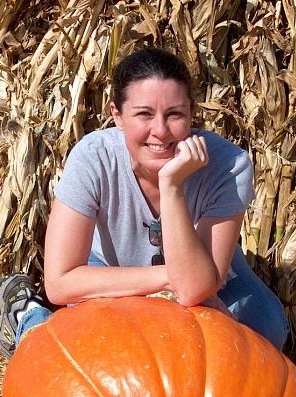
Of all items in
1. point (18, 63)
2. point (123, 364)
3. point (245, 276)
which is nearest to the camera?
point (123, 364)

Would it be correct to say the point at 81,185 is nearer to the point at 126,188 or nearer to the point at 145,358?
the point at 126,188

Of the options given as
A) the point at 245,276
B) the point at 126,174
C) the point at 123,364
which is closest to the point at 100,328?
the point at 123,364

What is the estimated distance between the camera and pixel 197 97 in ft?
10.7

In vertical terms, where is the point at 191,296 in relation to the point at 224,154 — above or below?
below

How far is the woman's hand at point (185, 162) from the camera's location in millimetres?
2299

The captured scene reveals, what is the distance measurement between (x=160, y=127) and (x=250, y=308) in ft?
2.59

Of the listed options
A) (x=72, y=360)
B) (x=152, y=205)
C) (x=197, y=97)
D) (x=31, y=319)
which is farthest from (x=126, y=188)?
(x=197, y=97)

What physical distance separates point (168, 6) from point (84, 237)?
4.05ft

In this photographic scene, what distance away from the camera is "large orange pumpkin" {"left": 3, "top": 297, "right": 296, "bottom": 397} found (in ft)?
6.35

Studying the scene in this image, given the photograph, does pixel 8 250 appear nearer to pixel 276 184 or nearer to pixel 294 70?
pixel 276 184

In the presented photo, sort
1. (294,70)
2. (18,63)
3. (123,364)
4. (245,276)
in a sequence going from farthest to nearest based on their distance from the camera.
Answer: (18,63) → (294,70) → (245,276) → (123,364)

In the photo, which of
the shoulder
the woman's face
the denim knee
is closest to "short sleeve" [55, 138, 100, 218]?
the woman's face

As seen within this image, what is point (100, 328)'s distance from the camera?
6.73 ft

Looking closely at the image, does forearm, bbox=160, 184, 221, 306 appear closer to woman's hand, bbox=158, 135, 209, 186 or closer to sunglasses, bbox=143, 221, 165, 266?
woman's hand, bbox=158, 135, 209, 186
